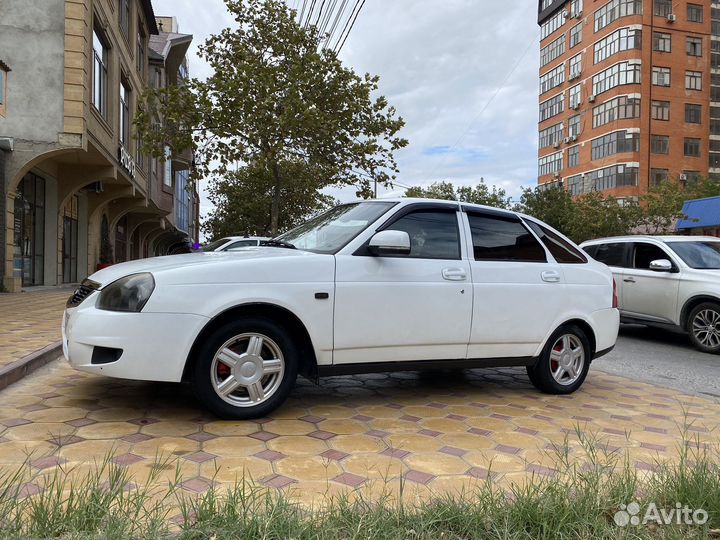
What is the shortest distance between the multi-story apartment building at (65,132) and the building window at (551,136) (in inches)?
1700

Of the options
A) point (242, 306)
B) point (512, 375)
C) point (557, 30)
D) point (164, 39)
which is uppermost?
point (557, 30)

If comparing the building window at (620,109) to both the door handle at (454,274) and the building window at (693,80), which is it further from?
the door handle at (454,274)

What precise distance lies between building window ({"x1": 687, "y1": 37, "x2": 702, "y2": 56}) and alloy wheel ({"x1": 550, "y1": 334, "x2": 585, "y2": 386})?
5631cm

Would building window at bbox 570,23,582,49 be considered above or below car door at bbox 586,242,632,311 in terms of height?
above

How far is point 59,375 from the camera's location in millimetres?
5484

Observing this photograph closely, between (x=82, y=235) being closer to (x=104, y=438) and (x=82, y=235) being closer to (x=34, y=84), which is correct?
(x=34, y=84)

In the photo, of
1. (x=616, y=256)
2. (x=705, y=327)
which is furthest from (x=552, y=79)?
(x=705, y=327)

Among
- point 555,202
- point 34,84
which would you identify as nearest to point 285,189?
point 555,202

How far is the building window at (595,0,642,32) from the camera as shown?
161ft

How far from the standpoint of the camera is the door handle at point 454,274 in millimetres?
4723

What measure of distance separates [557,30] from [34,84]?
56.1 m

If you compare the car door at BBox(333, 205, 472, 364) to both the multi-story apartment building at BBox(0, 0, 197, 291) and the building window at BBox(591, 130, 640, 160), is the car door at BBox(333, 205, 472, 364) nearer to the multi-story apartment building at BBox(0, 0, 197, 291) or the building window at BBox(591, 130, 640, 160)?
the multi-story apartment building at BBox(0, 0, 197, 291)

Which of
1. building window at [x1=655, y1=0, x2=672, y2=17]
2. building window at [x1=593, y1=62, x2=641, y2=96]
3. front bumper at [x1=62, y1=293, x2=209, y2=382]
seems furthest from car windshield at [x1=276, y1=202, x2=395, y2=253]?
building window at [x1=655, y1=0, x2=672, y2=17]

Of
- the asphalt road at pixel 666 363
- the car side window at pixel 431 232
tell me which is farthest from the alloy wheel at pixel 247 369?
the asphalt road at pixel 666 363
